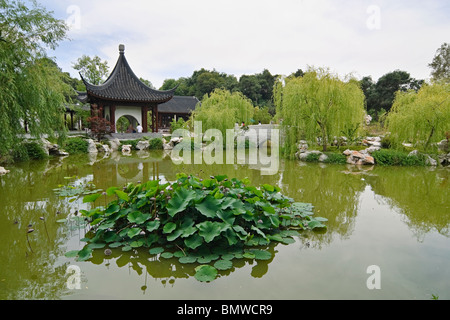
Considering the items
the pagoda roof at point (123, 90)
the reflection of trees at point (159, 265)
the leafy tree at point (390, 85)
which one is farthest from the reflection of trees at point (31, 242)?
the leafy tree at point (390, 85)

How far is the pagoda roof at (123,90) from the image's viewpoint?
15.0 m

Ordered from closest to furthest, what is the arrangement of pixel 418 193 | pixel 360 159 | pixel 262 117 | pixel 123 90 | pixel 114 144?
pixel 418 193 < pixel 360 159 < pixel 114 144 < pixel 123 90 < pixel 262 117

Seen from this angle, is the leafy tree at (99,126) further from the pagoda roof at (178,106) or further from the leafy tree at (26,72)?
the pagoda roof at (178,106)

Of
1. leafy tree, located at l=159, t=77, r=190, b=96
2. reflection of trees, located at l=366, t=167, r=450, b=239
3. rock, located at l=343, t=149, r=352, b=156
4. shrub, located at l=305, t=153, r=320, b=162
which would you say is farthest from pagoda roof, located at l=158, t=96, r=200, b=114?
reflection of trees, located at l=366, t=167, r=450, b=239

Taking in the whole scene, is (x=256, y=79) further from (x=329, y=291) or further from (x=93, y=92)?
(x=329, y=291)

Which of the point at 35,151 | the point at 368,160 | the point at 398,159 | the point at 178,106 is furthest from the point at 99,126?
the point at 398,159

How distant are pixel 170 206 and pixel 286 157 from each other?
28.9 feet

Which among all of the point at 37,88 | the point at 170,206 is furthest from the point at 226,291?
the point at 37,88

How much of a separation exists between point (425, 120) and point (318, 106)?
3304mm

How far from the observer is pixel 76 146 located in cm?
1227

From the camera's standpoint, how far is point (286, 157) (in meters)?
11.2

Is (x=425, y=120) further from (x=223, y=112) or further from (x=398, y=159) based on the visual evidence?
(x=223, y=112)

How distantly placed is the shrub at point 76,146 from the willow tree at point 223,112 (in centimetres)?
533

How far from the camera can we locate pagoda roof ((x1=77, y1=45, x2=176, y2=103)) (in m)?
15.0
